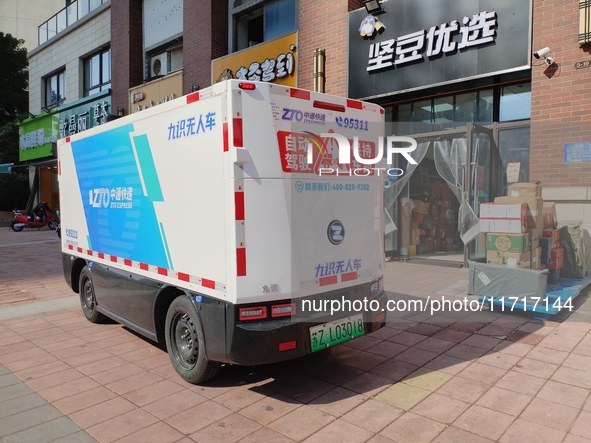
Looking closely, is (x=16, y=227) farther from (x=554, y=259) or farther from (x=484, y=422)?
(x=484, y=422)

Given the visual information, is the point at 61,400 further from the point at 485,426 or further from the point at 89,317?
the point at 485,426

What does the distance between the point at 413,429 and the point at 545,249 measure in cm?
459

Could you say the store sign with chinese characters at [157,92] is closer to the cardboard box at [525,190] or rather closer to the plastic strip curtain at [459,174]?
the plastic strip curtain at [459,174]

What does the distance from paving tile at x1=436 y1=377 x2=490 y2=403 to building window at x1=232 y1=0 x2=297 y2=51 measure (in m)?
10.6

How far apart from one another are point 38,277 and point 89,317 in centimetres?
421

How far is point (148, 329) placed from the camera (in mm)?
4859

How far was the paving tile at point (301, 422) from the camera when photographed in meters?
3.43

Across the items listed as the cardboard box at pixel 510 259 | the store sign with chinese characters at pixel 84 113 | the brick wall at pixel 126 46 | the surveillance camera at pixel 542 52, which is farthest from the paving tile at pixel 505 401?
the store sign with chinese characters at pixel 84 113

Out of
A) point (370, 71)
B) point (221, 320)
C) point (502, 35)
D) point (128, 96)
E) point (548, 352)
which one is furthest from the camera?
point (128, 96)

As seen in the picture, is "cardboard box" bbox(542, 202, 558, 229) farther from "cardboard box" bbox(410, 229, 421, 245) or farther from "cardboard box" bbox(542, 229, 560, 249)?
"cardboard box" bbox(410, 229, 421, 245)

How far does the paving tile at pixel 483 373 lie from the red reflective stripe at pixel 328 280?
1.53 meters

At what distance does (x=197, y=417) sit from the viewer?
3.69m

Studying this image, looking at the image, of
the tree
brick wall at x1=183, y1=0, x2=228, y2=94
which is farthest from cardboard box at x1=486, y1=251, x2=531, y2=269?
the tree

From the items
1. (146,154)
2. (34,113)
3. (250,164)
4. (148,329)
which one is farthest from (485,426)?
(34,113)
